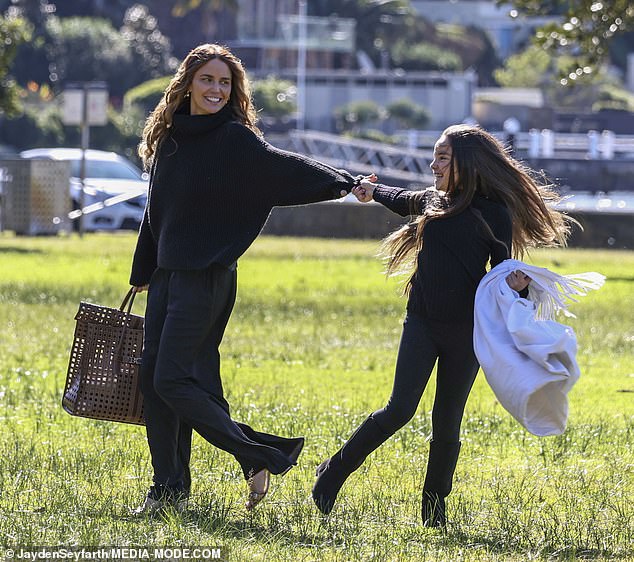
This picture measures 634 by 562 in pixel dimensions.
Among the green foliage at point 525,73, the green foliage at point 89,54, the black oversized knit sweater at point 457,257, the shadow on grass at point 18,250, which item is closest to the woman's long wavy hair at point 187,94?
the black oversized knit sweater at point 457,257

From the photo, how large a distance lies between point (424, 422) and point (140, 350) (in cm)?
307

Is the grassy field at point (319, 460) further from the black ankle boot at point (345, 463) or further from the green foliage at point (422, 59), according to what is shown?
the green foliage at point (422, 59)

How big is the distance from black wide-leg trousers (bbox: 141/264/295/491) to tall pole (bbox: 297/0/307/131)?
81.3 meters

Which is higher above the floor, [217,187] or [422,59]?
[217,187]

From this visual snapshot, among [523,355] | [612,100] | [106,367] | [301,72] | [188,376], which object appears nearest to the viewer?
[523,355]

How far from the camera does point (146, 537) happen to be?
243 inches

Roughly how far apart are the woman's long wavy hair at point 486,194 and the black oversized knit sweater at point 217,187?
39cm

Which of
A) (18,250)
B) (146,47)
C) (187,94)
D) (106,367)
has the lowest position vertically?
(146,47)

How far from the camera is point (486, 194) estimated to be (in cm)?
688

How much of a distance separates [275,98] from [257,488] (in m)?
80.4

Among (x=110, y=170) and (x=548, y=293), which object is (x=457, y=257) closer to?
(x=548, y=293)

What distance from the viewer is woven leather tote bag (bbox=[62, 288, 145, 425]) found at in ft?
23.4

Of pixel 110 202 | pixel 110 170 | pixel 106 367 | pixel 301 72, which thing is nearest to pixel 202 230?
pixel 106 367

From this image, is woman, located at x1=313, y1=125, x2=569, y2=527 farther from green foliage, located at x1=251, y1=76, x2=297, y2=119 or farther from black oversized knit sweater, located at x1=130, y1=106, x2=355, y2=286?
green foliage, located at x1=251, y1=76, x2=297, y2=119
